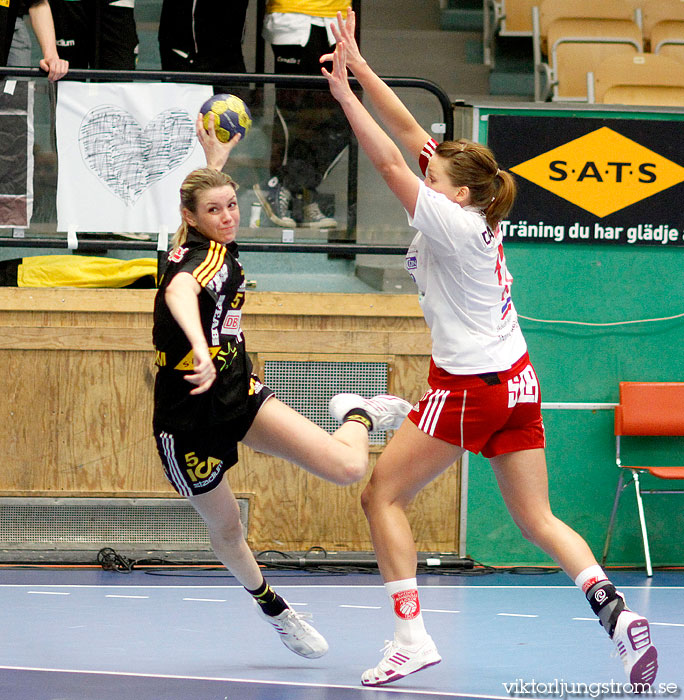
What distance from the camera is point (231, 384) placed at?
4.05 m

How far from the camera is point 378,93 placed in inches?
164

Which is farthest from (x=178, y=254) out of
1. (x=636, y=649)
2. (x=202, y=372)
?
(x=636, y=649)

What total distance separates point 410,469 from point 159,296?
3.87ft

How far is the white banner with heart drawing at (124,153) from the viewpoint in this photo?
689 centimetres

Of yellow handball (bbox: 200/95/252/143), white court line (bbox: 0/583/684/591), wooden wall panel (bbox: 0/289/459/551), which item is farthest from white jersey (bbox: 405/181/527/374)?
wooden wall panel (bbox: 0/289/459/551)

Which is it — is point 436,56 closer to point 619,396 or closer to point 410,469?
point 619,396

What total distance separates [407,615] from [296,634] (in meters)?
0.56

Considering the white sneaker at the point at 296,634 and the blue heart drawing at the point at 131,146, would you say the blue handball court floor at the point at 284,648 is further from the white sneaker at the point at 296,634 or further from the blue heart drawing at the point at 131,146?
the blue heart drawing at the point at 131,146

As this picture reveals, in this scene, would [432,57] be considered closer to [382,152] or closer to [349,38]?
[349,38]

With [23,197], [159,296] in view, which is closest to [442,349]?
[159,296]

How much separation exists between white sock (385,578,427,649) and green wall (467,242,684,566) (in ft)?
9.78

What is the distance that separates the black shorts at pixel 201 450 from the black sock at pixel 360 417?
45 cm

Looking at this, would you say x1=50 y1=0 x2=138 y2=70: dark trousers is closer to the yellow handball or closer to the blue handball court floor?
the yellow handball

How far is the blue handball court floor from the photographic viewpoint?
13.3 ft
